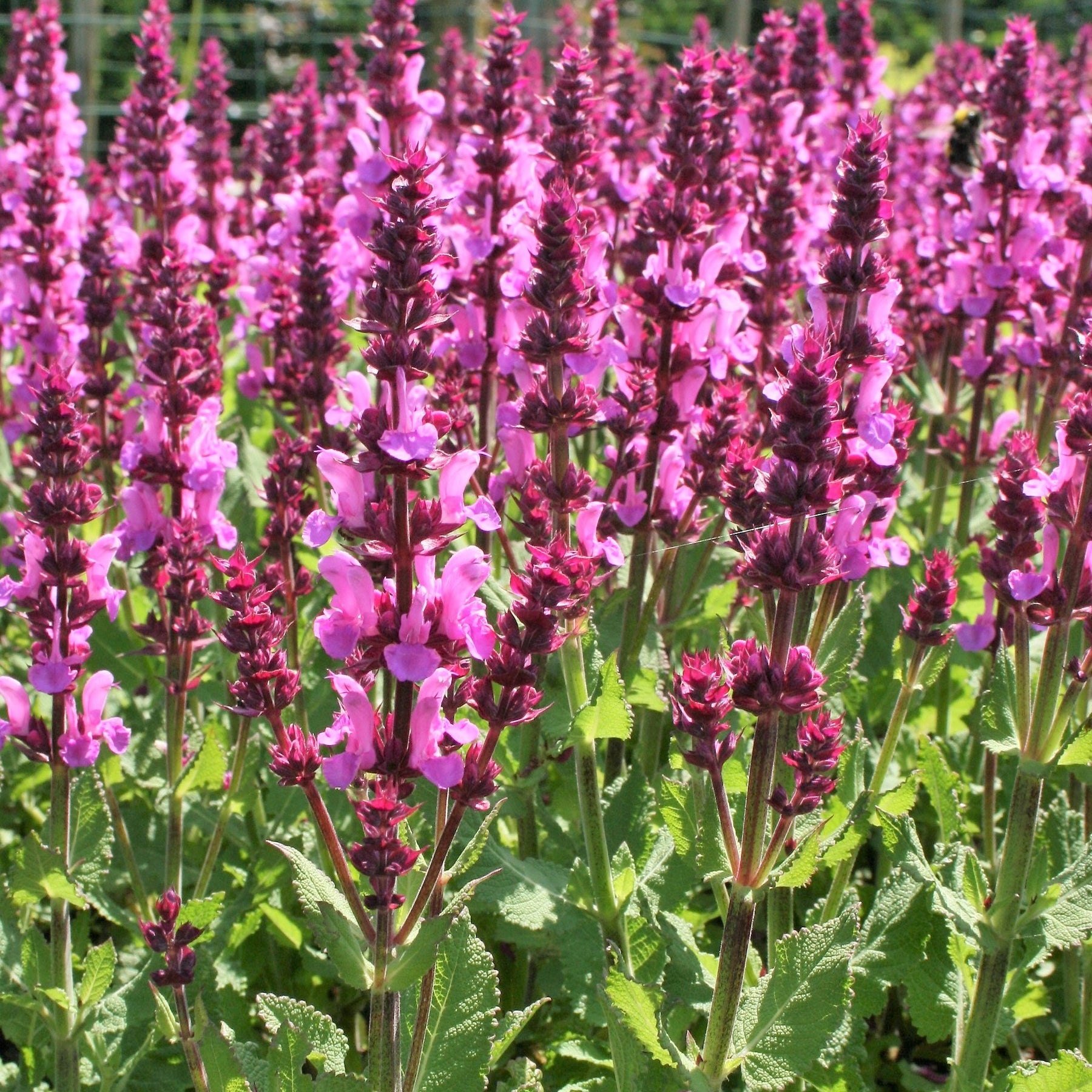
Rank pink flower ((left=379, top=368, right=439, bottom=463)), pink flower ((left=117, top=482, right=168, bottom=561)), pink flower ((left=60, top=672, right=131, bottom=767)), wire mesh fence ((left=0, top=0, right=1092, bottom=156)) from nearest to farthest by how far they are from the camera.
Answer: pink flower ((left=379, top=368, right=439, bottom=463)), pink flower ((left=60, top=672, right=131, bottom=767)), pink flower ((left=117, top=482, right=168, bottom=561)), wire mesh fence ((left=0, top=0, right=1092, bottom=156))

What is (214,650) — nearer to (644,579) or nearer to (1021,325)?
(644,579)

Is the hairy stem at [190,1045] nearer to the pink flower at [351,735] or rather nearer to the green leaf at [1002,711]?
the pink flower at [351,735]

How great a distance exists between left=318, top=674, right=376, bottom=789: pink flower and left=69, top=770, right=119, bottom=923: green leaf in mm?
1019

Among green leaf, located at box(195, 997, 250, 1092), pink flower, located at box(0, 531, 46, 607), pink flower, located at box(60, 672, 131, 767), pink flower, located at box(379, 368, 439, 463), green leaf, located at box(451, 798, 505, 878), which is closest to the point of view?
pink flower, located at box(379, 368, 439, 463)

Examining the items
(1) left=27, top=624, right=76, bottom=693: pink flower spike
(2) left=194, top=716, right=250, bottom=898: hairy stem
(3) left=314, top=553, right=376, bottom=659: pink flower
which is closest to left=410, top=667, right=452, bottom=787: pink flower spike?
(3) left=314, top=553, right=376, bottom=659: pink flower

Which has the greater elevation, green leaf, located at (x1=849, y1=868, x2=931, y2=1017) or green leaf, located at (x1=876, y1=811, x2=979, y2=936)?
green leaf, located at (x1=876, y1=811, x2=979, y2=936)

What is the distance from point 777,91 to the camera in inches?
166

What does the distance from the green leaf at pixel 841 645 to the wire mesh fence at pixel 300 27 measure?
21.7 feet

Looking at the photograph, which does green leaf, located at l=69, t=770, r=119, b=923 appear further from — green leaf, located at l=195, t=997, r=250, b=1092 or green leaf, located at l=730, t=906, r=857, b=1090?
green leaf, located at l=730, t=906, r=857, b=1090

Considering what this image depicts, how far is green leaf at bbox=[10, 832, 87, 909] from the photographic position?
2.40 m

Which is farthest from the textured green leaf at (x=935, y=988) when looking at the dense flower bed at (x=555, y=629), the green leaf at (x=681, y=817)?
the green leaf at (x=681, y=817)

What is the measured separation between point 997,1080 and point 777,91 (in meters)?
3.06

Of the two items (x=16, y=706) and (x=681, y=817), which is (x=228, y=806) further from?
(x=681, y=817)

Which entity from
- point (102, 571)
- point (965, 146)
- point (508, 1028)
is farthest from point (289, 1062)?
point (965, 146)
